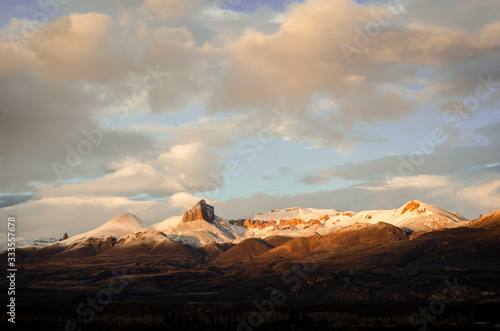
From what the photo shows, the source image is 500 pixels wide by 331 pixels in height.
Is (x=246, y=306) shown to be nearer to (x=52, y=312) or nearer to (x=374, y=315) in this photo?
(x=374, y=315)

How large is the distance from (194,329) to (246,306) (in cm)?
6340

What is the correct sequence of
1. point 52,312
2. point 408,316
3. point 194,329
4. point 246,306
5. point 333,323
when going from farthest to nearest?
point 246,306
point 52,312
point 408,316
point 333,323
point 194,329

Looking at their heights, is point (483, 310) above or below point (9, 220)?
below

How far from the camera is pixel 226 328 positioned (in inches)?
4828

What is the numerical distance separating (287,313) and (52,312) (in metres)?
74.7

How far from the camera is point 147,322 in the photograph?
5325 inches

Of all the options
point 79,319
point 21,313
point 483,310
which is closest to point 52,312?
point 21,313

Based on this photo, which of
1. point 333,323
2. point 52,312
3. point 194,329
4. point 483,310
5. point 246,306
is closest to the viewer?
point 194,329

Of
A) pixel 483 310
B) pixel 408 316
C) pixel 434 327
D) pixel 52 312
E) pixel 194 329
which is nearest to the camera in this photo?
pixel 434 327

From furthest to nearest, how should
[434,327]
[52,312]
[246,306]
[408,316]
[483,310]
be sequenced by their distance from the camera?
1. [246,306]
2. [52,312]
3. [483,310]
4. [408,316]
5. [434,327]

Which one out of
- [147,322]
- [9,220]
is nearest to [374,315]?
[147,322]

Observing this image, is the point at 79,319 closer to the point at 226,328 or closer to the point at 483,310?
the point at 226,328

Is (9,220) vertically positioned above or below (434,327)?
above

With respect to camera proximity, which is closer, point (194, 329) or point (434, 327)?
point (434, 327)
